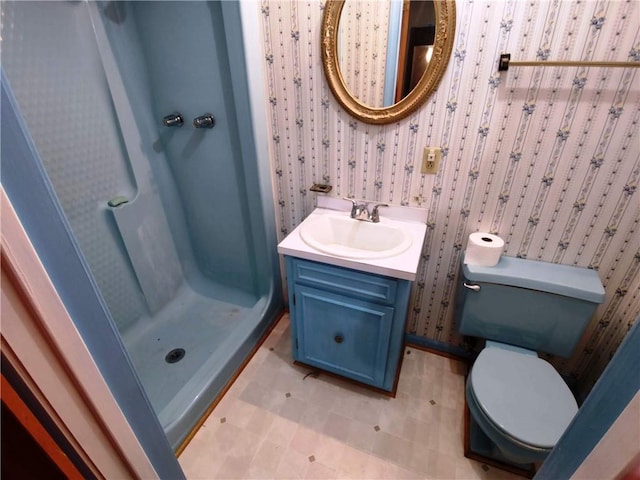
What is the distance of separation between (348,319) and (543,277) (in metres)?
0.78

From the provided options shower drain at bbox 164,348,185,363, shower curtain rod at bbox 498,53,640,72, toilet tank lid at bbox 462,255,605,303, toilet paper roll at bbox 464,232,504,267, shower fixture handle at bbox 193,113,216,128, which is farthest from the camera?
shower drain at bbox 164,348,185,363

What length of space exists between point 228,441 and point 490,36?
1.86 metres

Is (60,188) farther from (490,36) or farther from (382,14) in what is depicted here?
(490,36)

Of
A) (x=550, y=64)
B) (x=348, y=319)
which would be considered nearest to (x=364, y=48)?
(x=550, y=64)

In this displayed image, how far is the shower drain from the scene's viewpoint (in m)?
1.63

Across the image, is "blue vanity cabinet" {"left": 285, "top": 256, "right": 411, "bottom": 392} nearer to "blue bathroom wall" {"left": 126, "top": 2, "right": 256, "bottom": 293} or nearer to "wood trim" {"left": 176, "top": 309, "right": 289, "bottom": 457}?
"wood trim" {"left": 176, "top": 309, "right": 289, "bottom": 457}

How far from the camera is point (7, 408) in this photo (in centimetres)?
40

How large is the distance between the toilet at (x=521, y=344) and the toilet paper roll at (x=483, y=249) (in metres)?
0.03

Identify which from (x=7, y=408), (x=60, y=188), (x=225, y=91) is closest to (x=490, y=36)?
(x=225, y=91)

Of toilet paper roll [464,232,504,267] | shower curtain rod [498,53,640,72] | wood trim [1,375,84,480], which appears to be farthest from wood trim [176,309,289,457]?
shower curtain rod [498,53,640,72]

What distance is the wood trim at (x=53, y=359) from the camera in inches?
15.4

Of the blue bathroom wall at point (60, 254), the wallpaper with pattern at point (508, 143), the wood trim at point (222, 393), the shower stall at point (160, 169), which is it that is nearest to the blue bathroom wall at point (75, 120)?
the shower stall at point (160, 169)

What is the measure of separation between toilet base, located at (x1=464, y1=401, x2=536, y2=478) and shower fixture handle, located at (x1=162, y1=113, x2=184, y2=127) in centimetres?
200

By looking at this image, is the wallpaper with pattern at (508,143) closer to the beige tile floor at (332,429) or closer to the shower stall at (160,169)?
the shower stall at (160,169)
